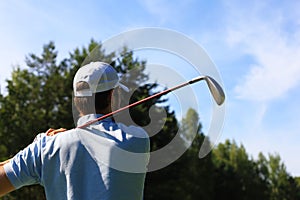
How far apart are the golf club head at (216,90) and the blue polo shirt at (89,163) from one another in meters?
0.25

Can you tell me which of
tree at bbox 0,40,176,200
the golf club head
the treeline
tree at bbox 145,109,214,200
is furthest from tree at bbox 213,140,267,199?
the golf club head

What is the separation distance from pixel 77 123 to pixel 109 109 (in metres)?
0.12

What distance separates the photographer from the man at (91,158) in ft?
4.78

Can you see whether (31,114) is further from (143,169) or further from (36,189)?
(143,169)

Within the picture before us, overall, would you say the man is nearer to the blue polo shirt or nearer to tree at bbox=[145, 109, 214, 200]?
the blue polo shirt

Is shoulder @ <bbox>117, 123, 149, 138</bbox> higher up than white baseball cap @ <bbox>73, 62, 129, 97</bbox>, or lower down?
lower down

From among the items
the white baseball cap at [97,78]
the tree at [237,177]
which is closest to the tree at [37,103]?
the white baseball cap at [97,78]

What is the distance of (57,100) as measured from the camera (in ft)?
72.6

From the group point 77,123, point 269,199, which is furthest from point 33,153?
point 269,199

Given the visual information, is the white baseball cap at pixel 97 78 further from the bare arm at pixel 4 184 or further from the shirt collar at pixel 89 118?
the bare arm at pixel 4 184

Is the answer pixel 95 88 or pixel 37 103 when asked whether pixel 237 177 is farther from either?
pixel 95 88

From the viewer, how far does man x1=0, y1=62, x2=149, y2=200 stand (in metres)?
1.46

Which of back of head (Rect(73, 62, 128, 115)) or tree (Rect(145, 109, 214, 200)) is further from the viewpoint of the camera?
tree (Rect(145, 109, 214, 200))

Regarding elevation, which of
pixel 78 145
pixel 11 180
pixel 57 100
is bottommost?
pixel 11 180
